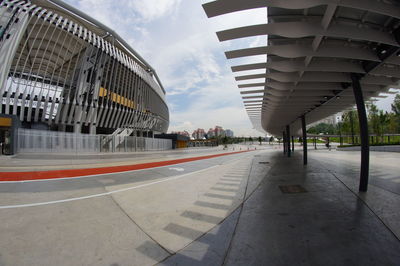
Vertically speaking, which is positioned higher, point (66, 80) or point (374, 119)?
point (66, 80)

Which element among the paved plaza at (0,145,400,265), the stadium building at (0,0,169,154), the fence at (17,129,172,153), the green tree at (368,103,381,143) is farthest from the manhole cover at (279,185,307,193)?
the green tree at (368,103,381,143)

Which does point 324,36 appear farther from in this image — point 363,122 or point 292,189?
point 292,189

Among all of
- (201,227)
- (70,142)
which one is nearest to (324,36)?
(201,227)

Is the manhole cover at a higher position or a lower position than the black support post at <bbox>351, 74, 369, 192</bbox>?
lower

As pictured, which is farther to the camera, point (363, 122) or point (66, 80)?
point (66, 80)

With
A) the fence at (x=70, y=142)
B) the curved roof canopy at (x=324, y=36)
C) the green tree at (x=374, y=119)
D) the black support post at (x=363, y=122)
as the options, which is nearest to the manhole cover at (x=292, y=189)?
the black support post at (x=363, y=122)

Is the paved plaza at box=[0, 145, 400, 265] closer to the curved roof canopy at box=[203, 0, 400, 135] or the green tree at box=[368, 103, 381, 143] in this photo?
the curved roof canopy at box=[203, 0, 400, 135]

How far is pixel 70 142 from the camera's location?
880 inches

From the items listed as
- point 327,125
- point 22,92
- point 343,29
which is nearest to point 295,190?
point 343,29

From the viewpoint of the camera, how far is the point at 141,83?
146 feet

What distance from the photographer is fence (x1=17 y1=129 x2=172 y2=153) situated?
18.3 meters

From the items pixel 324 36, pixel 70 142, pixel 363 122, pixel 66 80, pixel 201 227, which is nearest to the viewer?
pixel 201 227

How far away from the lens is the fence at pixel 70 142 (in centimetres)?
1828

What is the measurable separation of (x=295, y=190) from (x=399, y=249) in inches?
136
